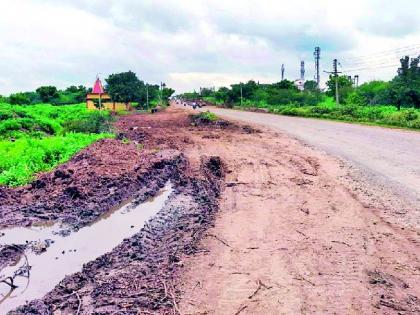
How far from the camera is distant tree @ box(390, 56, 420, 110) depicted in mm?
31141

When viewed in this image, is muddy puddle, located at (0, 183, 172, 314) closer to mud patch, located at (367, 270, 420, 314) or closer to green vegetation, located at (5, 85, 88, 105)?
mud patch, located at (367, 270, 420, 314)

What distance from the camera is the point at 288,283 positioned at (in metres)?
4.80

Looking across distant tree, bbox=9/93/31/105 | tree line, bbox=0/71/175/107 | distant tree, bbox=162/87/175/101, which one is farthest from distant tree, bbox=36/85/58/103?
distant tree, bbox=162/87/175/101

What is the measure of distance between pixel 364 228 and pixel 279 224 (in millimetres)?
1349

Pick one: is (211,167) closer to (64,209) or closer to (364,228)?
(64,209)

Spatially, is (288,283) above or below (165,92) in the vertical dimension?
below

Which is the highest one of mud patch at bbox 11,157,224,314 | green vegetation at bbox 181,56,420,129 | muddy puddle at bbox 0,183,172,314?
green vegetation at bbox 181,56,420,129

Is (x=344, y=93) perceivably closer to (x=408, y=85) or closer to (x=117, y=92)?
(x=408, y=85)

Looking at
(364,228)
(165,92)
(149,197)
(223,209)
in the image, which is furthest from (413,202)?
(165,92)

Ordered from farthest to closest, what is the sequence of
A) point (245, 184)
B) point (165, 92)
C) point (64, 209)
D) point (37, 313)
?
point (165, 92) → point (245, 184) → point (64, 209) → point (37, 313)

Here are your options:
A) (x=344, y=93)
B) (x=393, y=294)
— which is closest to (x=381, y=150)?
(x=393, y=294)

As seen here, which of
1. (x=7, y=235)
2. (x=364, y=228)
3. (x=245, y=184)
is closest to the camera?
(x=364, y=228)

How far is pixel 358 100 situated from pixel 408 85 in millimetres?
8732

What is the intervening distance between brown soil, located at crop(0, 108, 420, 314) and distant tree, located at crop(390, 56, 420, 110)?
2292 cm
